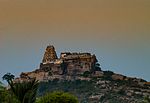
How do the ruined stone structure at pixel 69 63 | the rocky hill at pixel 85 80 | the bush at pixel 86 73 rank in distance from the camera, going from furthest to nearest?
the ruined stone structure at pixel 69 63 → the bush at pixel 86 73 → the rocky hill at pixel 85 80

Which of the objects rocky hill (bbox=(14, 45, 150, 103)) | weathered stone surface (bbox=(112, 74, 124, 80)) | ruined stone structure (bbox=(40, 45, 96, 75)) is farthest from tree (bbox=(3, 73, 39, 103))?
ruined stone structure (bbox=(40, 45, 96, 75))

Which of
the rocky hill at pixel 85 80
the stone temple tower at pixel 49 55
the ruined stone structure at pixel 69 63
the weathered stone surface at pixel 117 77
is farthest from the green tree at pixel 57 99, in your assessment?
the stone temple tower at pixel 49 55

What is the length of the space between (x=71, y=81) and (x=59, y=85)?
4420mm

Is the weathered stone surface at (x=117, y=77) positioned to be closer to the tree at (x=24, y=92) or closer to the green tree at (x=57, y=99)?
the green tree at (x=57, y=99)

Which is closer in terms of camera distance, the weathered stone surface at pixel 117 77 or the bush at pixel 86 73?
the weathered stone surface at pixel 117 77

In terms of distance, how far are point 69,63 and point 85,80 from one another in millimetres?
17123

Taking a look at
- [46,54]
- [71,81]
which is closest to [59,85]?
[71,81]

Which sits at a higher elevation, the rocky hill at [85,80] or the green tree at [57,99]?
the rocky hill at [85,80]

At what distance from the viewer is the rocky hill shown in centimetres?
14400

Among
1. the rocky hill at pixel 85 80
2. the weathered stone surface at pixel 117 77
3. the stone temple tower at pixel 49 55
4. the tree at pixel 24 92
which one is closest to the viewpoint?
the tree at pixel 24 92

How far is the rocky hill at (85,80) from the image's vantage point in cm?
14400

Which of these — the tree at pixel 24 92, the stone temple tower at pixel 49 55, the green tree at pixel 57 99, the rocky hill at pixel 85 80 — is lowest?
the tree at pixel 24 92

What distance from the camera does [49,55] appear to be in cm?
18688

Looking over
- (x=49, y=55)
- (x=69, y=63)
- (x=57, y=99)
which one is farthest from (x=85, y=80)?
(x=57, y=99)
